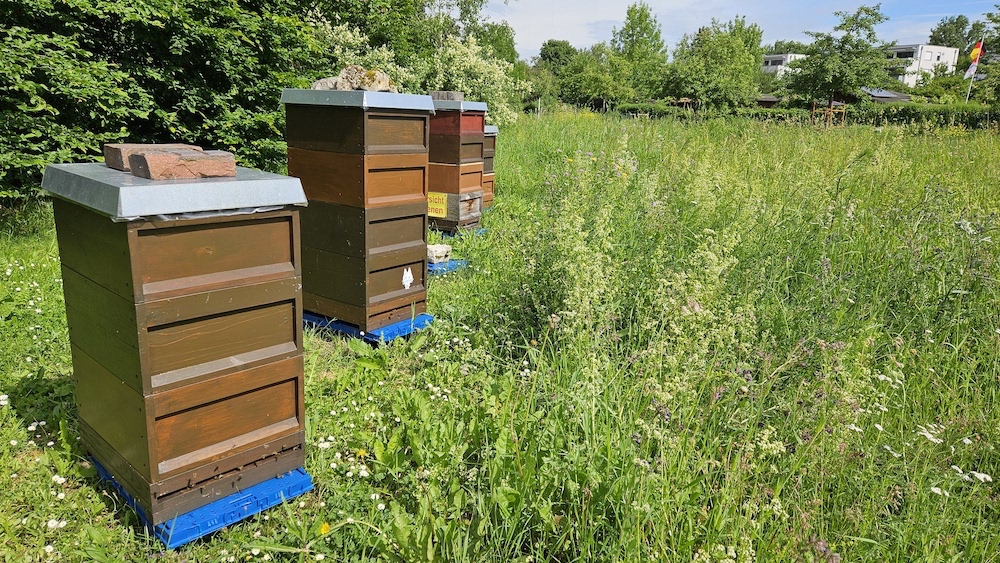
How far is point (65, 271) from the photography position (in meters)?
2.30

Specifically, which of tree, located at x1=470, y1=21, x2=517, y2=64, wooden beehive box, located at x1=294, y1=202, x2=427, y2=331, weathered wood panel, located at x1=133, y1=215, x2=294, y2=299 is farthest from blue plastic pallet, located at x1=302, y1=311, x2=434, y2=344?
tree, located at x1=470, y1=21, x2=517, y2=64

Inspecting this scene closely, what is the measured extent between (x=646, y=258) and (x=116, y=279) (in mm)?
2909

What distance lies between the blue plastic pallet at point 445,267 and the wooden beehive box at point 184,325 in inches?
114

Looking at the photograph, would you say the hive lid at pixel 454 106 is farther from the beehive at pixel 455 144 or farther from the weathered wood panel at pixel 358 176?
the weathered wood panel at pixel 358 176

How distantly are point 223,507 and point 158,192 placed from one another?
112 centimetres

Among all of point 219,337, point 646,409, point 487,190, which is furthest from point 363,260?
point 487,190

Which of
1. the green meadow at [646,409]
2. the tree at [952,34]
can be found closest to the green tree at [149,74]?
the green meadow at [646,409]

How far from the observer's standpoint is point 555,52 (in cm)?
8100

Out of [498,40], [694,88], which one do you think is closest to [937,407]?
[694,88]

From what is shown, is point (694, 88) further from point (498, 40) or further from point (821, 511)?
point (821, 511)

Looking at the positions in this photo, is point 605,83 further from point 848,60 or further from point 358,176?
point 358,176

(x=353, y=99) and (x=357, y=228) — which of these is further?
(x=357, y=228)

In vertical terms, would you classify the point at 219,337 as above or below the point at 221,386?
above

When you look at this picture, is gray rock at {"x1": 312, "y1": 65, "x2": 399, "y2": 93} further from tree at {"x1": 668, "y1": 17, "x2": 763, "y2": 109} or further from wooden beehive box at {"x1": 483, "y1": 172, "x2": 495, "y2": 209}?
tree at {"x1": 668, "y1": 17, "x2": 763, "y2": 109}
